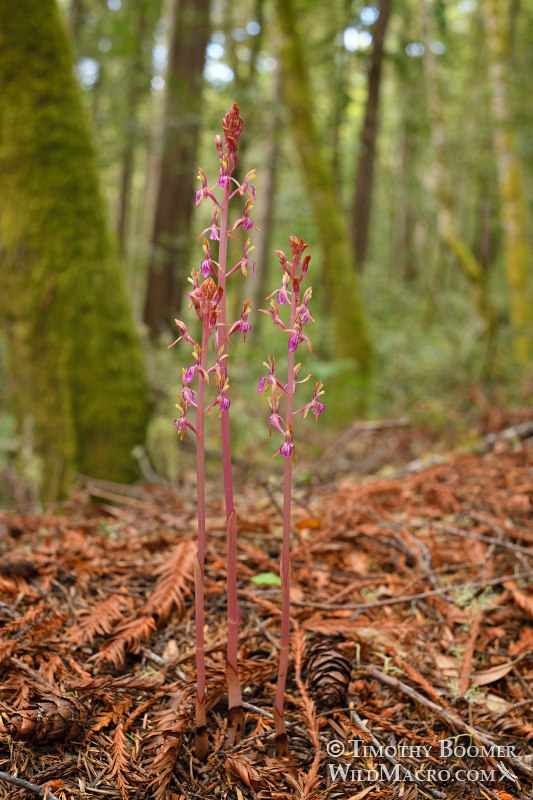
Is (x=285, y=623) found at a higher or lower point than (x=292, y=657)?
higher

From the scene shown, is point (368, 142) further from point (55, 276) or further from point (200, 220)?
point (55, 276)

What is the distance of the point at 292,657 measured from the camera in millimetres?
1479

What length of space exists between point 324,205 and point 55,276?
5580 mm

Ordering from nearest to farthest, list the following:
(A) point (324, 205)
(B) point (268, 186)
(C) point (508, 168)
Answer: (A) point (324, 205) → (C) point (508, 168) → (B) point (268, 186)

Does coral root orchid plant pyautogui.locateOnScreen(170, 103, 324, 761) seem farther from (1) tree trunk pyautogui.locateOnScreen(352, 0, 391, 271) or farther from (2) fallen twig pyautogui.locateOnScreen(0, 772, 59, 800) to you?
(1) tree trunk pyautogui.locateOnScreen(352, 0, 391, 271)

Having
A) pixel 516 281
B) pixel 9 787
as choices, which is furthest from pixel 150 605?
pixel 516 281

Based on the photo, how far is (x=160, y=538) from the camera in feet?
6.61

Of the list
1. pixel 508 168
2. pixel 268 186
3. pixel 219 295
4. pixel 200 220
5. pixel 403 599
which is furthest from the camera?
pixel 268 186

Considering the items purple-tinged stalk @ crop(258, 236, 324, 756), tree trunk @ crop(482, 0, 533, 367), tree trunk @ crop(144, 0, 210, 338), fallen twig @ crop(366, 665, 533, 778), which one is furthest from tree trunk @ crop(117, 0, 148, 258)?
fallen twig @ crop(366, 665, 533, 778)

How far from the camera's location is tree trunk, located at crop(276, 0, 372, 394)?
27.0ft

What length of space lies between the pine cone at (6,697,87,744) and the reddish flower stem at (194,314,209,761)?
26 cm

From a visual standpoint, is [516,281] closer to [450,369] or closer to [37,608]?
[450,369]

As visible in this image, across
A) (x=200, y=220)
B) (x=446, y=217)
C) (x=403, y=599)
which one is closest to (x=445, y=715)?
(x=403, y=599)

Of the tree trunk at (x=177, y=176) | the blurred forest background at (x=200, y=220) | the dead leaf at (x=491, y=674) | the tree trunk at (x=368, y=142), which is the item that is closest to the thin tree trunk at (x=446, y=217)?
the blurred forest background at (x=200, y=220)
